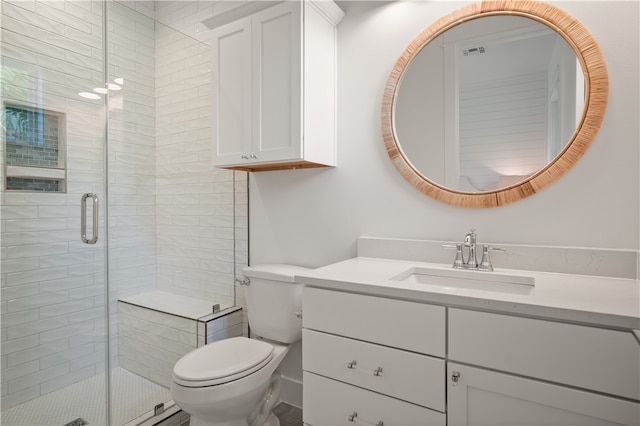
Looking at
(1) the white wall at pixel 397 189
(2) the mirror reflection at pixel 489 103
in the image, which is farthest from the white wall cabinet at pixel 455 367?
(2) the mirror reflection at pixel 489 103

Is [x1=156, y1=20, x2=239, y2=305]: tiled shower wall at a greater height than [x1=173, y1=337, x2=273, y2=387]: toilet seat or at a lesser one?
greater

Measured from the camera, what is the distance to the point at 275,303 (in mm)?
1804

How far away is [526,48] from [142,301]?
2456mm

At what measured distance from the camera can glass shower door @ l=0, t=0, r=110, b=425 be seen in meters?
1.65

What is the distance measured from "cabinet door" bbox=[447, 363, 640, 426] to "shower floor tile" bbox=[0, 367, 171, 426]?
160 cm

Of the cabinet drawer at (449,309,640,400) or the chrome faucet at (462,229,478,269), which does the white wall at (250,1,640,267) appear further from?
the cabinet drawer at (449,309,640,400)

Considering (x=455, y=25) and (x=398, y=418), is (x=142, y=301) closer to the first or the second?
(x=398, y=418)

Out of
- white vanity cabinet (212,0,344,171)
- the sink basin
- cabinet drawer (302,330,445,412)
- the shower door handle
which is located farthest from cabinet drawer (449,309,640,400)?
the shower door handle

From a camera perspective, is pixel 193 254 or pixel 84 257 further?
pixel 193 254

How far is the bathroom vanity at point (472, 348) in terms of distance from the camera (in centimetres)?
90

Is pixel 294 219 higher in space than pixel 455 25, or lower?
lower

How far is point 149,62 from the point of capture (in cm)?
234

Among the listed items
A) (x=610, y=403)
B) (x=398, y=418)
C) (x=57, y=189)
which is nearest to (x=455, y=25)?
(x=610, y=403)

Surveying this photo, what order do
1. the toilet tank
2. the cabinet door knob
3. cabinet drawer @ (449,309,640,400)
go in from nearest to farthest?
cabinet drawer @ (449,309,640,400), the cabinet door knob, the toilet tank
